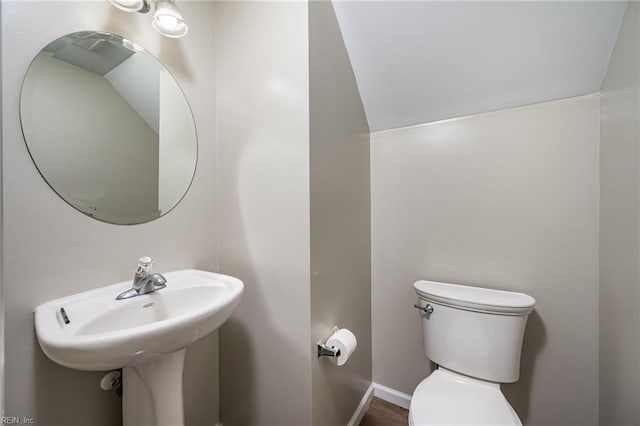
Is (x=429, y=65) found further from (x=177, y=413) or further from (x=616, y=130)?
(x=177, y=413)

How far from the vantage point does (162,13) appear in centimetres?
86

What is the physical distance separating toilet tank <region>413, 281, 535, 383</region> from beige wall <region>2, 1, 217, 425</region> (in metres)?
1.22

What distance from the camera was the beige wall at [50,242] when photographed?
2.20 feet

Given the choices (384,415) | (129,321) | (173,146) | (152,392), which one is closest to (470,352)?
(384,415)

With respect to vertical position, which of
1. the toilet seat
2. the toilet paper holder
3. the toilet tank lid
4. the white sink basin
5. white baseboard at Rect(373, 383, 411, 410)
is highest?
the white sink basin

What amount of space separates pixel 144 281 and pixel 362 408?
135cm

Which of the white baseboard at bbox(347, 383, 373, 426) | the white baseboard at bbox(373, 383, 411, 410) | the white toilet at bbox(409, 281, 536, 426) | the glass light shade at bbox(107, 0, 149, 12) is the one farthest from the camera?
the white baseboard at bbox(373, 383, 411, 410)

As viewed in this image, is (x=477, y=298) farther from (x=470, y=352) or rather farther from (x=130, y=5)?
(x=130, y=5)

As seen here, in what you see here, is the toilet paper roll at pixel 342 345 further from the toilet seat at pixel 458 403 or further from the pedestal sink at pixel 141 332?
the pedestal sink at pixel 141 332

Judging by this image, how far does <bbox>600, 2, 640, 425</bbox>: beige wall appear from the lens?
769 millimetres

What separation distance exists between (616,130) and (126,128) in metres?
1.83

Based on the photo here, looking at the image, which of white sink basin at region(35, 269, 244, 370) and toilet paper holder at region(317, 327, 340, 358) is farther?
toilet paper holder at region(317, 327, 340, 358)

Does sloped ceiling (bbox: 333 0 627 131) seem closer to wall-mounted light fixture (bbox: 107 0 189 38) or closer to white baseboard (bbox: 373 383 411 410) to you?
wall-mounted light fixture (bbox: 107 0 189 38)

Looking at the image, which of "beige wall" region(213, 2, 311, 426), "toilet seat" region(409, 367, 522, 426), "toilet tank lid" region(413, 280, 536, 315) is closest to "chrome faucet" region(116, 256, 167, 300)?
"beige wall" region(213, 2, 311, 426)
